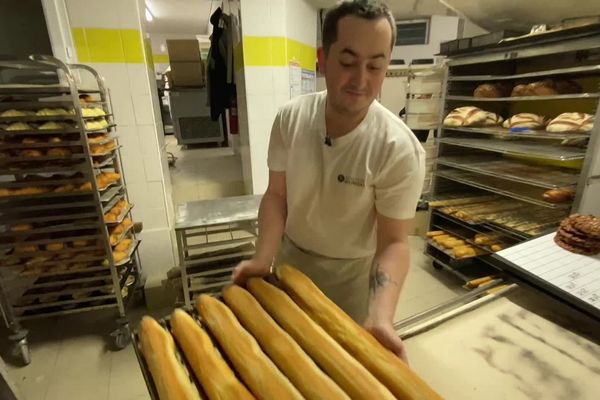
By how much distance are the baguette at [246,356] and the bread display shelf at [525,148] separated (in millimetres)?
1829

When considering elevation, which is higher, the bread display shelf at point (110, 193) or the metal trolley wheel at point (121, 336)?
the bread display shelf at point (110, 193)

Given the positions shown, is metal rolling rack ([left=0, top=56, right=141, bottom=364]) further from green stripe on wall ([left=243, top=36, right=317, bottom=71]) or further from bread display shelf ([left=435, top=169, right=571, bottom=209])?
bread display shelf ([left=435, top=169, right=571, bottom=209])

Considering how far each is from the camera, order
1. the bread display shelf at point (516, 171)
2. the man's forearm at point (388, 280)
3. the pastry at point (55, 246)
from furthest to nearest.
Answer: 1. the bread display shelf at point (516, 171)
2. the pastry at point (55, 246)
3. the man's forearm at point (388, 280)

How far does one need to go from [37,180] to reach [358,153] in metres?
1.64

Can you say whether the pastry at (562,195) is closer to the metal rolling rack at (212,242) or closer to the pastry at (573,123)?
the pastry at (573,123)

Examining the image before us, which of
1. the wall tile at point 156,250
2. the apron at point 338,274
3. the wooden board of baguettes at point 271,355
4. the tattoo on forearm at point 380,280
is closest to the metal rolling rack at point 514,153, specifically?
the apron at point 338,274

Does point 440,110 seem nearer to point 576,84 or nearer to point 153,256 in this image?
point 576,84

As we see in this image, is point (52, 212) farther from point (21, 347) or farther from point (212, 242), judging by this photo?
point (212, 242)

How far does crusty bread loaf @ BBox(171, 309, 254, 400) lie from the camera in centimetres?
46

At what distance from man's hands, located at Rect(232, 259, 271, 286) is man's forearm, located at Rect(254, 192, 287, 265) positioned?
123 millimetres

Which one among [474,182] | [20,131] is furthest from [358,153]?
[474,182]

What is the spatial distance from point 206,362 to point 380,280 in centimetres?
43

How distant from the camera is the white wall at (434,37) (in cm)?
372

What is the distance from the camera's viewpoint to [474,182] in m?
2.35
